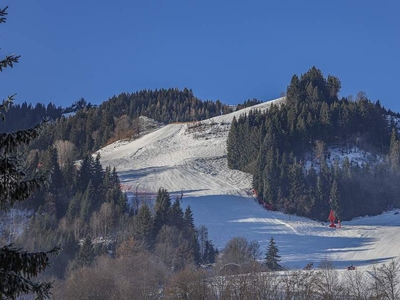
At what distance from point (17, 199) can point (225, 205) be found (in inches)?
2842

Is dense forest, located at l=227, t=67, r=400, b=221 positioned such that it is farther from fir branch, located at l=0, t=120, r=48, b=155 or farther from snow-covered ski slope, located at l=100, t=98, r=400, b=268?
fir branch, located at l=0, t=120, r=48, b=155

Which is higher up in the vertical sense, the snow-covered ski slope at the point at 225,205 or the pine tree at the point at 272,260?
the snow-covered ski slope at the point at 225,205

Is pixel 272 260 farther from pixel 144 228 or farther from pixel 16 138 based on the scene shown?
pixel 16 138

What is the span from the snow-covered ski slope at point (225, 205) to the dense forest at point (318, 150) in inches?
133

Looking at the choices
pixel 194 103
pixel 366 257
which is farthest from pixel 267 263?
pixel 194 103

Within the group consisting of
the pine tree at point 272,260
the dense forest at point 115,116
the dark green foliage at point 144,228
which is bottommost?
the pine tree at point 272,260

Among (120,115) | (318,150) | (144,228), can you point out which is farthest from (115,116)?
(144,228)

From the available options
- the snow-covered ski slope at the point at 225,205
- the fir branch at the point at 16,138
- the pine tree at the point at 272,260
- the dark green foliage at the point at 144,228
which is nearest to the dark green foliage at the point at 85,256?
the dark green foliage at the point at 144,228

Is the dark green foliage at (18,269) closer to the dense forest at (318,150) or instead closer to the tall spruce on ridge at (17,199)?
the tall spruce on ridge at (17,199)

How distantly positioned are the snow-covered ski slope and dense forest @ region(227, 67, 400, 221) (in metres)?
3.38

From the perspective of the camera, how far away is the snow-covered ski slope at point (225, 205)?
2547 inches

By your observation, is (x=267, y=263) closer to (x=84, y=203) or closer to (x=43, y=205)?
(x=84, y=203)

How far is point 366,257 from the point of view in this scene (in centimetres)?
6128

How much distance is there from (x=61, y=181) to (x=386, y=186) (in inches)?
1992
